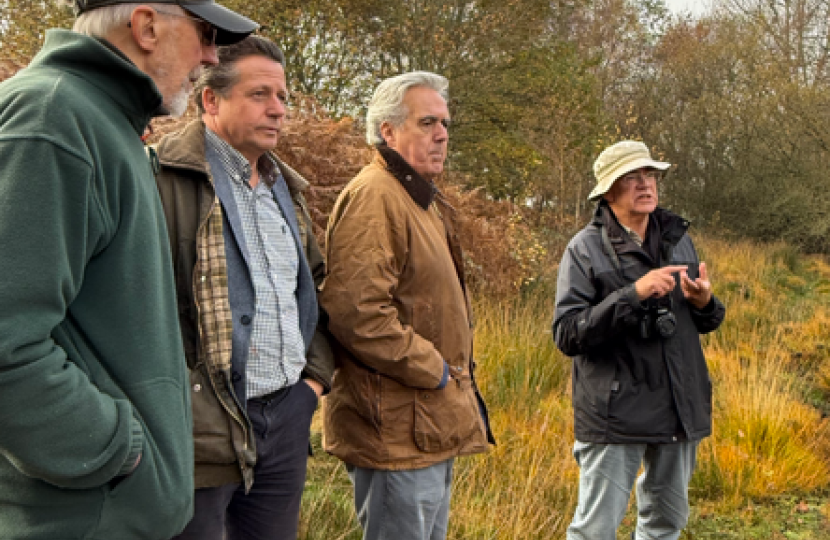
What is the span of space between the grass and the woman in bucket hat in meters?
0.64

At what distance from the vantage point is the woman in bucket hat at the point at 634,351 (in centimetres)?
315

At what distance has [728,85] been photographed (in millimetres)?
18266

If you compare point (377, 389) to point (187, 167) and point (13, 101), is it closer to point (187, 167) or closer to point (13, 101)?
point (187, 167)

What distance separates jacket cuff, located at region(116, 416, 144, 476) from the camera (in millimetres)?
1363

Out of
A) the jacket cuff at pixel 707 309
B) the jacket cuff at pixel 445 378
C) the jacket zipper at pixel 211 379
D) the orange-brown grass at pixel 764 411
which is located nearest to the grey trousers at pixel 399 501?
the jacket cuff at pixel 445 378

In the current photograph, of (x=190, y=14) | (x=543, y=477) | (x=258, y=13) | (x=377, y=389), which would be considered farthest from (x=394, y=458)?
(x=258, y=13)

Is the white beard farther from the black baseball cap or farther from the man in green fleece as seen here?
the black baseball cap

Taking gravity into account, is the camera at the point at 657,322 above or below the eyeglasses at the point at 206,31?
below

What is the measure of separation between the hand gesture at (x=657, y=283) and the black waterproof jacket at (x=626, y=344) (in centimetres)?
5

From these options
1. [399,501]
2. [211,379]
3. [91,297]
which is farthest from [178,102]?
[399,501]

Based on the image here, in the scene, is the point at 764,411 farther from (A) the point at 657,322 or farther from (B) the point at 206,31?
(B) the point at 206,31

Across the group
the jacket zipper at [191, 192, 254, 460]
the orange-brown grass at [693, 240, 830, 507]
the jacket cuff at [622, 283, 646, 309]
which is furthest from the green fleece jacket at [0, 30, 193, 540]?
the orange-brown grass at [693, 240, 830, 507]

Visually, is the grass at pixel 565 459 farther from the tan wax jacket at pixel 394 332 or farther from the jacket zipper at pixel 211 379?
the jacket zipper at pixel 211 379

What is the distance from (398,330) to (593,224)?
135 centimetres
